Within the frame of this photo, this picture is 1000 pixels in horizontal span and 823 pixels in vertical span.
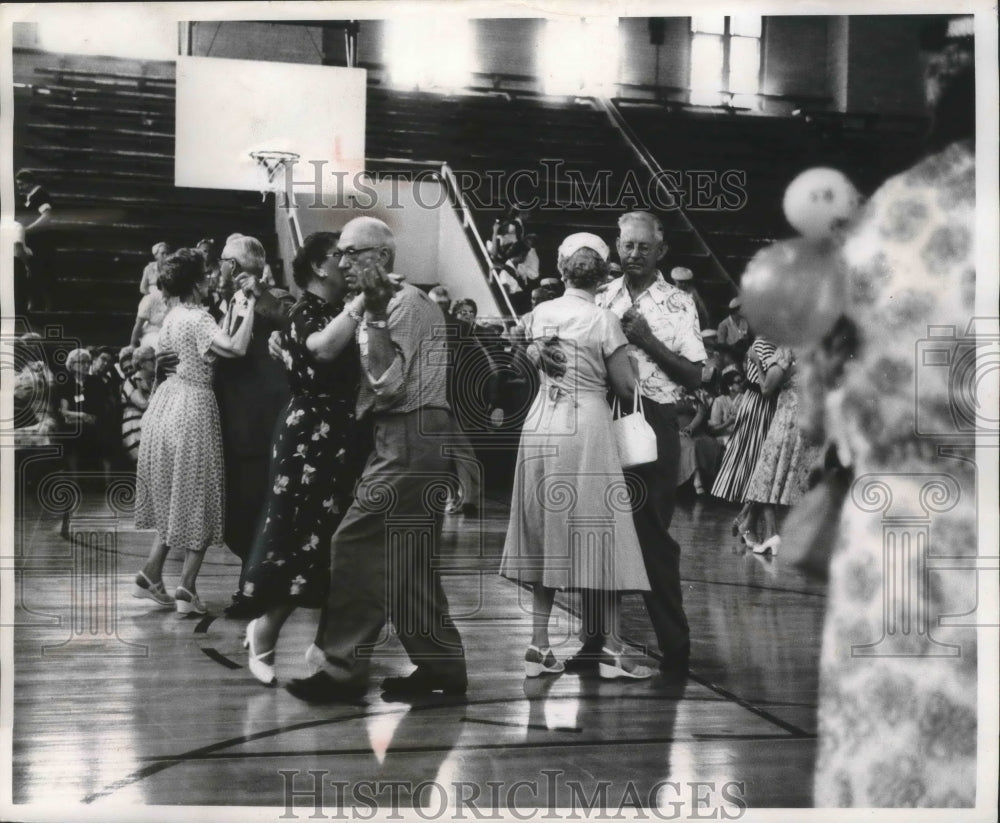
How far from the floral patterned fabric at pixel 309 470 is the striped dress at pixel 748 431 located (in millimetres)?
1057

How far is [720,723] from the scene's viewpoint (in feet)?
11.4

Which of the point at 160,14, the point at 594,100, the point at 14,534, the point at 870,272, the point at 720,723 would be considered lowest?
the point at 720,723

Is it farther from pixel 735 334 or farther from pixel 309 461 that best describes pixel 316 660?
pixel 735 334

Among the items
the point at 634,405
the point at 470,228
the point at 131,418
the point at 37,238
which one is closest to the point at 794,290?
the point at 634,405

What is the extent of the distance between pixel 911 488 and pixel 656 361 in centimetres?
84

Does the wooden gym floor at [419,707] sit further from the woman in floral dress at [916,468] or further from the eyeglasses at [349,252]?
the eyeglasses at [349,252]

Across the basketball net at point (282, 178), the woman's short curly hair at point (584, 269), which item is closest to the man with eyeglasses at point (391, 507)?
the basketball net at point (282, 178)

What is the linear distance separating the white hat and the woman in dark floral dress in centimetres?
64

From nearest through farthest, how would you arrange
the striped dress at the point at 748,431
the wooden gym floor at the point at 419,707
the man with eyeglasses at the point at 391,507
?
the wooden gym floor at the point at 419,707 → the man with eyeglasses at the point at 391,507 → the striped dress at the point at 748,431

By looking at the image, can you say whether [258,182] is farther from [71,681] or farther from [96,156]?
[71,681]

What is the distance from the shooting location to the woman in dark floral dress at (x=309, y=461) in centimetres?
350

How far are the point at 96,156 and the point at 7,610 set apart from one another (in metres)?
1.36

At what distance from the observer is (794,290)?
365 centimetres

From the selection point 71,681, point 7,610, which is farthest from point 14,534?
point 71,681
